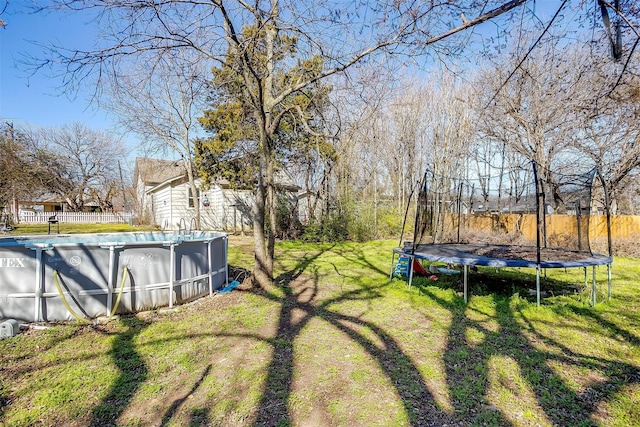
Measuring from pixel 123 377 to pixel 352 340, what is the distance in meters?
2.31

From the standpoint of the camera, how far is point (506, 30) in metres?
3.24

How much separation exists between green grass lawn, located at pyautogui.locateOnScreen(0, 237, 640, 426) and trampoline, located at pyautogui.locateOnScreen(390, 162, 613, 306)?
698mm

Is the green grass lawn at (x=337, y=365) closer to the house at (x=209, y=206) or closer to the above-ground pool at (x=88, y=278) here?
the above-ground pool at (x=88, y=278)

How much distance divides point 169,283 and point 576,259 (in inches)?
253

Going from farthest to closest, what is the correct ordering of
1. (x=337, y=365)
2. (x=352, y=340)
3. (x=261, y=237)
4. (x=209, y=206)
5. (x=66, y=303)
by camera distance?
(x=209, y=206) → (x=261, y=237) → (x=66, y=303) → (x=352, y=340) → (x=337, y=365)

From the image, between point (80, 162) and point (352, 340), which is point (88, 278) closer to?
point (352, 340)

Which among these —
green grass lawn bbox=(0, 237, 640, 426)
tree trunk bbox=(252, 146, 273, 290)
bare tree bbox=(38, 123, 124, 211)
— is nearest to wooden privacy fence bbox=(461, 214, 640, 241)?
green grass lawn bbox=(0, 237, 640, 426)

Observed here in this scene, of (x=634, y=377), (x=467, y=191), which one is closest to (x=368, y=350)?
(x=634, y=377)

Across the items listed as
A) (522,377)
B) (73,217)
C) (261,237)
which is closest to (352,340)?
(522,377)

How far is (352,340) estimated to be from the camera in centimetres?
380

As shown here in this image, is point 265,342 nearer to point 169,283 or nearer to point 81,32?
point 169,283

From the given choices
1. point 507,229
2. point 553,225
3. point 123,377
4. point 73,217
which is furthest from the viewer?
point 73,217

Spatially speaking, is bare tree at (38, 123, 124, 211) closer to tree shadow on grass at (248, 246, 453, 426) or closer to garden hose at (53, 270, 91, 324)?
garden hose at (53, 270, 91, 324)

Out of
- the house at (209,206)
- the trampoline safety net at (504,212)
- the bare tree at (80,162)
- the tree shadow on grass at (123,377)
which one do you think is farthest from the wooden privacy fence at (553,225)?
the bare tree at (80,162)
